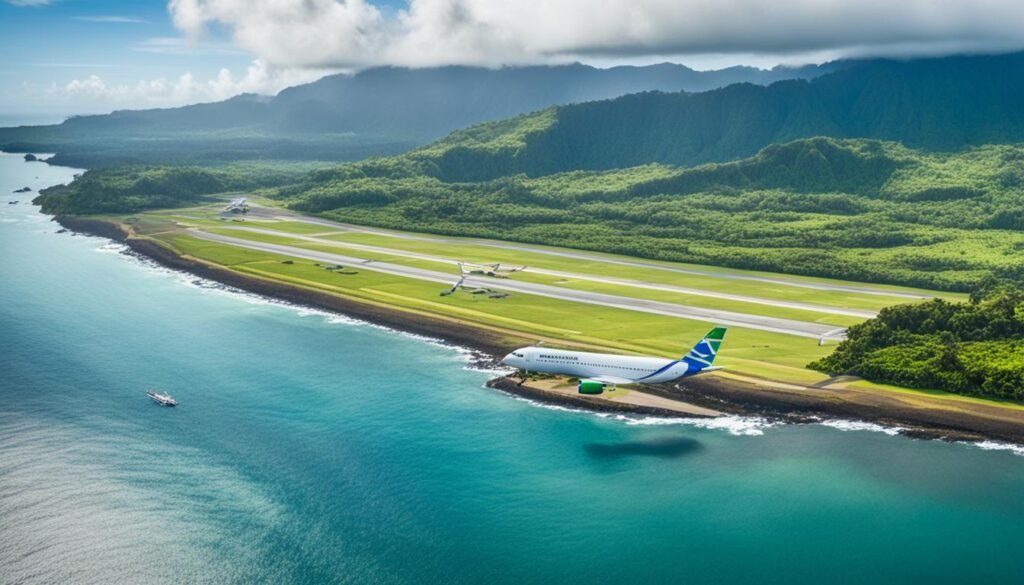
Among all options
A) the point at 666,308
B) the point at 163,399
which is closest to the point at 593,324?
the point at 666,308

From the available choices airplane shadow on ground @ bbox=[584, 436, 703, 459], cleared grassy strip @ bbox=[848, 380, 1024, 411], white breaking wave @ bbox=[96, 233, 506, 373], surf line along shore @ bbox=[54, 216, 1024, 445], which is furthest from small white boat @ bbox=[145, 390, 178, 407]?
cleared grassy strip @ bbox=[848, 380, 1024, 411]

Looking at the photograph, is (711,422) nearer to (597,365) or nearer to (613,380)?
(613,380)

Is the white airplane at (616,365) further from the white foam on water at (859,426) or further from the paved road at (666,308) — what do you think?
the paved road at (666,308)

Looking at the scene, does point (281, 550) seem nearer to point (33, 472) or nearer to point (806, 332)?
point (33, 472)

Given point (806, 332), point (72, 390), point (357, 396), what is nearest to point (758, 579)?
point (357, 396)

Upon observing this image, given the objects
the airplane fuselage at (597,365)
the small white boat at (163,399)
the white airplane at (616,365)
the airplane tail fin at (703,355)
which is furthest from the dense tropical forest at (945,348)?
the small white boat at (163,399)
